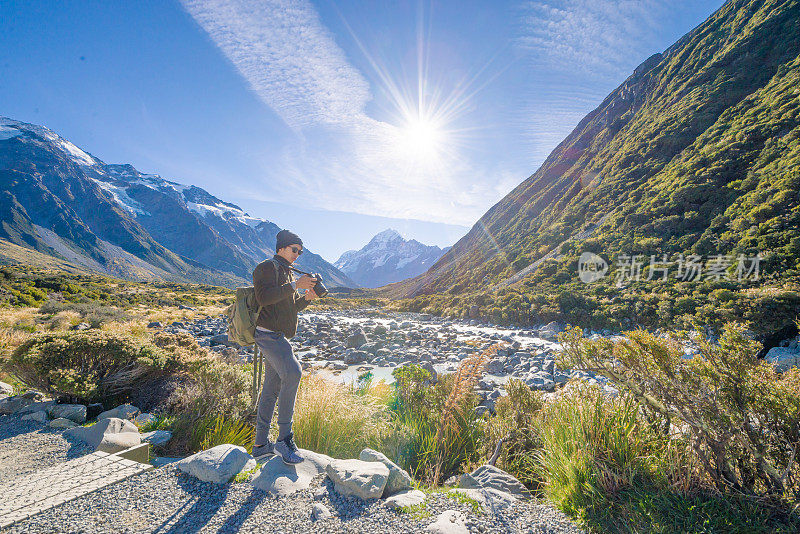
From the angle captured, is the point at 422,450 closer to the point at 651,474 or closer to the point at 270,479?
Result: the point at 270,479

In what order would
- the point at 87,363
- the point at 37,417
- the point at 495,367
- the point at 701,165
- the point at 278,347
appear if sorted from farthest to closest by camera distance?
the point at 701,165 → the point at 495,367 → the point at 87,363 → the point at 37,417 → the point at 278,347

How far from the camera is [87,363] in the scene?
16.8ft

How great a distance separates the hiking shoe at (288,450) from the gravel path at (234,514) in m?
0.44

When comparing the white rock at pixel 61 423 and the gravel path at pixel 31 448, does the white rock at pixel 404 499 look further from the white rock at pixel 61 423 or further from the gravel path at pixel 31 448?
the white rock at pixel 61 423

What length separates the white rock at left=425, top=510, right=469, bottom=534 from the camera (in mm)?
2375

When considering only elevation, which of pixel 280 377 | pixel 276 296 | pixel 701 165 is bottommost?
pixel 280 377

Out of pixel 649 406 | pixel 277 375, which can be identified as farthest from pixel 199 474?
pixel 649 406

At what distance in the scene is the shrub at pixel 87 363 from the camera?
15.7 ft

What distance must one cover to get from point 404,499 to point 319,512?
0.75m

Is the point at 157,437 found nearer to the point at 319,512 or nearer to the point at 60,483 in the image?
the point at 60,483

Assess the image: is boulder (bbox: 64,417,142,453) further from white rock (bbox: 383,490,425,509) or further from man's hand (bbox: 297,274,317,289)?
white rock (bbox: 383,490,425,509)

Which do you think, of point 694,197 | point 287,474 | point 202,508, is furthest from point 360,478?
point 694,197

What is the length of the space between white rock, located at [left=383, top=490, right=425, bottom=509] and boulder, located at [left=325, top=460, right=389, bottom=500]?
114 millimetres

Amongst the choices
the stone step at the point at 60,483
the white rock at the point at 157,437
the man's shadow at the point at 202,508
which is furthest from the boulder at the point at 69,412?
the man's shadow at the point at 202,508
